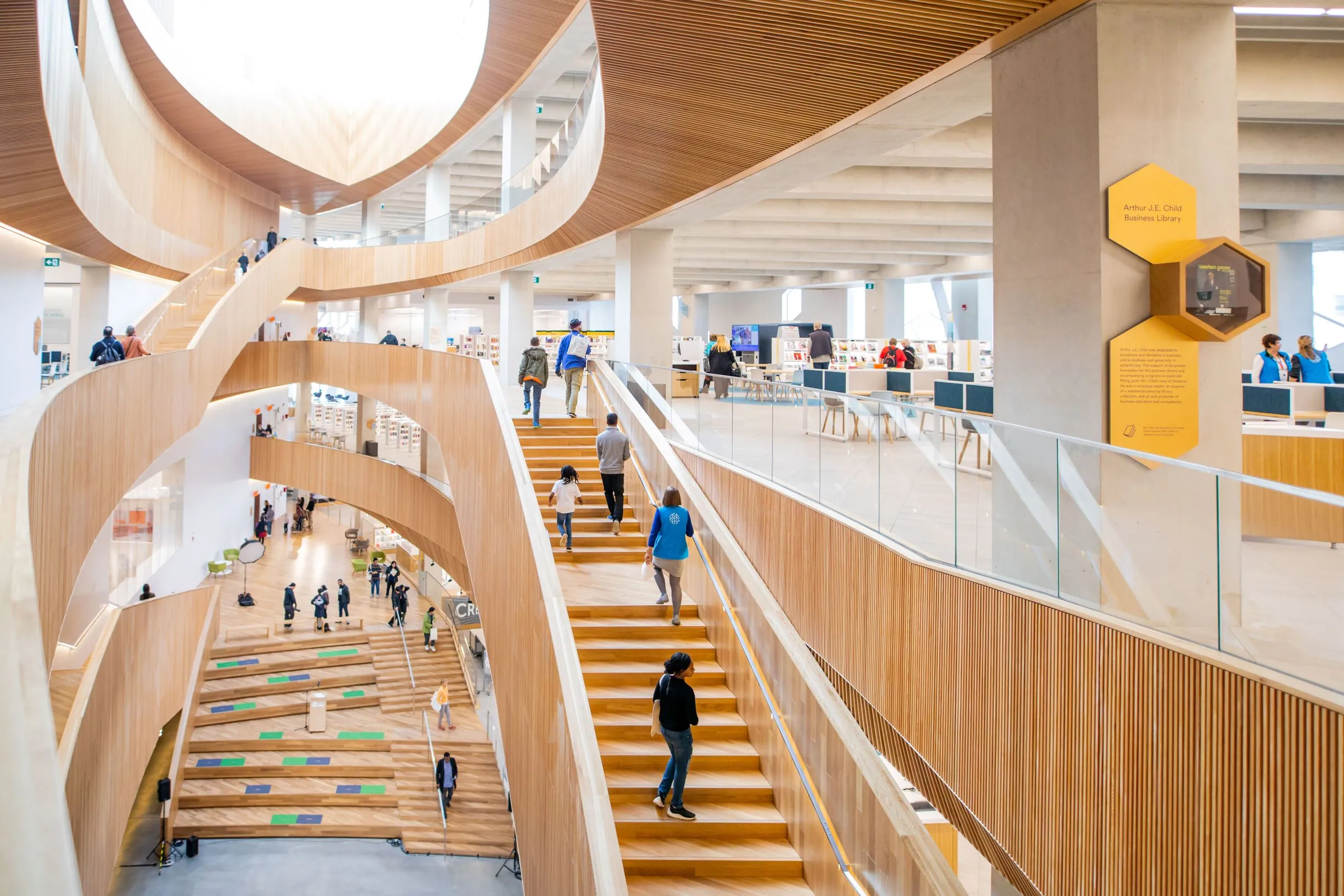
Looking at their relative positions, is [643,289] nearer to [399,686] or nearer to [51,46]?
[51,46]

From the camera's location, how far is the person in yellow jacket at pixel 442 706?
19656 mm

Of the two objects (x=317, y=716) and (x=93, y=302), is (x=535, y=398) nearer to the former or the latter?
(x=317, y=716)

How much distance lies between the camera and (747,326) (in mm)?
28781

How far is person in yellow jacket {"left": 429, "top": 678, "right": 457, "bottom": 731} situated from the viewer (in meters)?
19.7

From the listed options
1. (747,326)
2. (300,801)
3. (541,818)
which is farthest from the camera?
(747,326)

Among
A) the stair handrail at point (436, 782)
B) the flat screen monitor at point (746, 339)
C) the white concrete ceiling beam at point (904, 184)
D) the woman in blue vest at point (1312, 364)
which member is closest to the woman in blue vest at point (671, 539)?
the white concrete ceiling beam at point (904, 184)

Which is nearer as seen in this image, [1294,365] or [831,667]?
[831,667]

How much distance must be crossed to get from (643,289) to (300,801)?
12.0 metres

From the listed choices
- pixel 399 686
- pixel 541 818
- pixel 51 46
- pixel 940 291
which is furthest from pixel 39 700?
pixel 940 291

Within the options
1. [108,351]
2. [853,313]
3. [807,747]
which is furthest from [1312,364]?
[853,313]

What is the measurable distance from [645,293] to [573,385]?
2.18 meters

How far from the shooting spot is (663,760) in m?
6.78

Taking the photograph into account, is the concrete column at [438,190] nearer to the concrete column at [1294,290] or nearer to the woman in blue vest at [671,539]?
the woman in blue vest at [671,539]

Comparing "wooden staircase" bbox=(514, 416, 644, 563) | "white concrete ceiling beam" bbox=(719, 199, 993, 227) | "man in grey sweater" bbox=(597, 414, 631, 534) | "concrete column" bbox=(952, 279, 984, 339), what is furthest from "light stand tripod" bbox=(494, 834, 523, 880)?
"concrete column" bbox=(952, 279, 984, 339)
